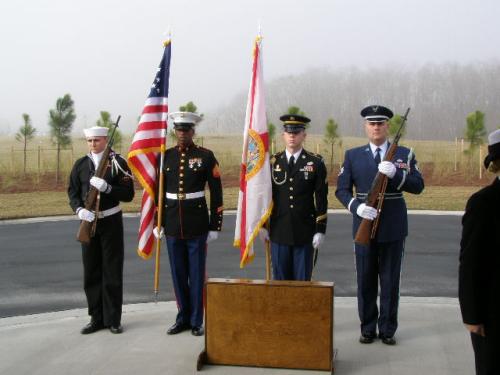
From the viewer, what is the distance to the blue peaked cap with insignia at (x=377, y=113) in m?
4.68

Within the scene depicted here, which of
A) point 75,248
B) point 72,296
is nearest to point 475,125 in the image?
point 75,248

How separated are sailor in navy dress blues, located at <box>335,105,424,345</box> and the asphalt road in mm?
1741

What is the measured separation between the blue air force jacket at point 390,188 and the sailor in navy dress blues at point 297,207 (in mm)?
230

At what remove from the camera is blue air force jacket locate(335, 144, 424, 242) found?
470 centimetres

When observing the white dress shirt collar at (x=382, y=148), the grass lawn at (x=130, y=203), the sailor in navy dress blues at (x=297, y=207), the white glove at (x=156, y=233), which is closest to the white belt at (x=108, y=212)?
the white glove at (x=156, y=233)

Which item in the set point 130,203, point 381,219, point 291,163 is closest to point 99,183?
point 291,163

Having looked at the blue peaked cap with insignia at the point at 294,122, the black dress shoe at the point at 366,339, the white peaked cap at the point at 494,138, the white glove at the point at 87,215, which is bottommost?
the black dress shoe at the point at 366,339

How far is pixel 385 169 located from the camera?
176 inches

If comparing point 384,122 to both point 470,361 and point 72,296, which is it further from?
point 72,296

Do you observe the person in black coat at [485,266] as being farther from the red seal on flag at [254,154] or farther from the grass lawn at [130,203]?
the grass lawn at [130,203]

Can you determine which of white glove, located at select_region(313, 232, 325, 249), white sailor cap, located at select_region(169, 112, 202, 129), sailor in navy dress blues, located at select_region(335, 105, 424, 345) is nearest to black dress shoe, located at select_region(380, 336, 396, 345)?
sailor in navy dress blues, located at select_region(335, 105, 424, 345)

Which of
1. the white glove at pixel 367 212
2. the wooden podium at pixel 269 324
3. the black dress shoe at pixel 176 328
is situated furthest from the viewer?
the black dress shoe at pixel 176 328

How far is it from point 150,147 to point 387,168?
206 centimetres

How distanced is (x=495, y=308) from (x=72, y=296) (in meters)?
5.01
